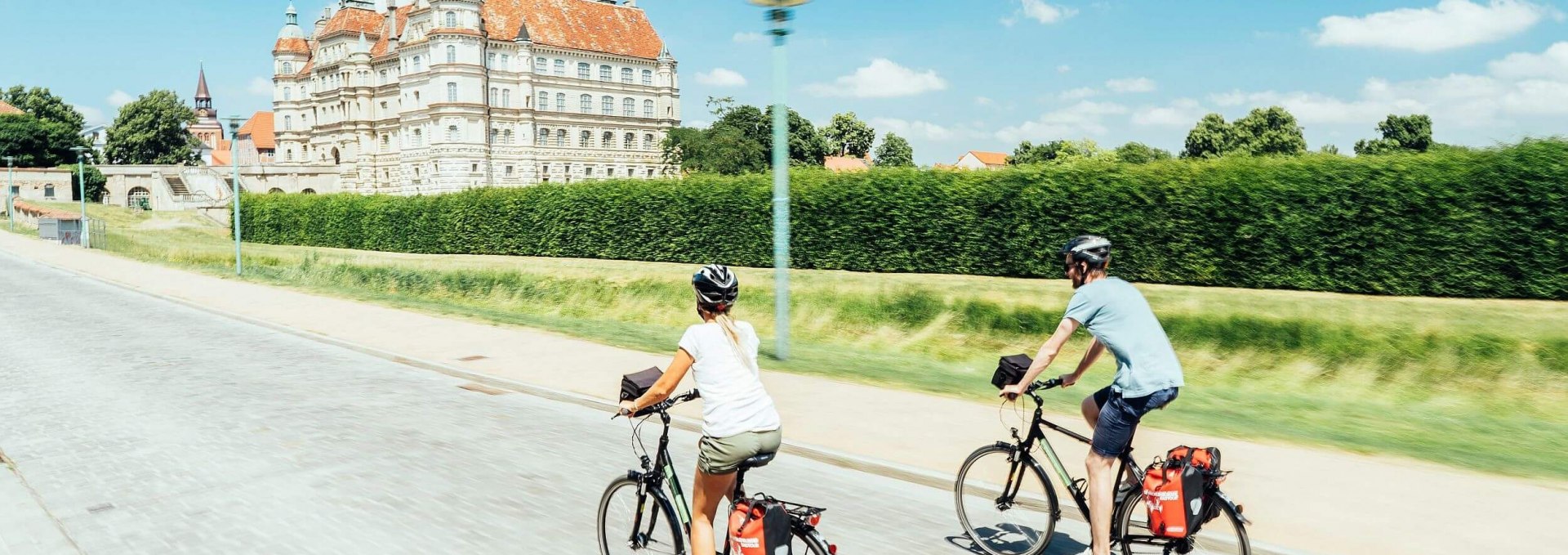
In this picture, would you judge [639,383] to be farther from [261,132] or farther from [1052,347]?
[261,132]

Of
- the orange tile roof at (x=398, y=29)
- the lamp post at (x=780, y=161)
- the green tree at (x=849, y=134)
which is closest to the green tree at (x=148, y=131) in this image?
the orange tile roof at (x=398, y=29)

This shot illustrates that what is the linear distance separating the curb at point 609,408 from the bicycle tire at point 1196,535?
266mm

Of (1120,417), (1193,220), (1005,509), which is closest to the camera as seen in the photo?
(1120,417)

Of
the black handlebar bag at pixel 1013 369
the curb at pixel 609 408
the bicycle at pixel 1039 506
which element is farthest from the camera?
the curb at pixel 609 408

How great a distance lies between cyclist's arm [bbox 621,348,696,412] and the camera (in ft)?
14.9

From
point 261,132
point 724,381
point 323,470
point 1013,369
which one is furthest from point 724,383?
point 261,132

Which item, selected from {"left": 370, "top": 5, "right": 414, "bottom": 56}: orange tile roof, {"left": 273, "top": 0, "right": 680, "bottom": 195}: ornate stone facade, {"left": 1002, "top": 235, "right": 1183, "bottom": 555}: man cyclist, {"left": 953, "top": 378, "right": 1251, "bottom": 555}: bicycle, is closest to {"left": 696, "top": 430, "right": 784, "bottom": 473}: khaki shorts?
{"left": 1002, "top": 235, "right": 1183, "bottom": 555}: man cyclist

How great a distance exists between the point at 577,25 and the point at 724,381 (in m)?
109

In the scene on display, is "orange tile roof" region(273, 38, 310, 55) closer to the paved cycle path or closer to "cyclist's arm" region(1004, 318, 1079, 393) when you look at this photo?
the paved cycle path

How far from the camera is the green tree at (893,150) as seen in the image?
130875mm

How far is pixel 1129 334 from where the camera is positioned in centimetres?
512

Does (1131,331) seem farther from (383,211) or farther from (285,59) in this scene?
(285,59)

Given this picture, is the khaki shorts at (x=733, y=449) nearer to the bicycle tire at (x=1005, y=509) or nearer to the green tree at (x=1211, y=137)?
the bicycle tire at (x=1005, y=509)

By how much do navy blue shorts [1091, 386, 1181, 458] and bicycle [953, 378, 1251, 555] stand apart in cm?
17
